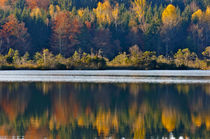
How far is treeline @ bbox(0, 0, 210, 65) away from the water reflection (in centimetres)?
4585

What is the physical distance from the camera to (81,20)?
246 feet

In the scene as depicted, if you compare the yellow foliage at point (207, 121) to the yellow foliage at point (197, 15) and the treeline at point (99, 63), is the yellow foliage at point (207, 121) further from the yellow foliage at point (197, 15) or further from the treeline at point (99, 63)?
the yellow foliage at point (197, 15)

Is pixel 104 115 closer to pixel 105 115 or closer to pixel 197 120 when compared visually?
pixel 105 115

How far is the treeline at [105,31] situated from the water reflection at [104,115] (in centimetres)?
4585

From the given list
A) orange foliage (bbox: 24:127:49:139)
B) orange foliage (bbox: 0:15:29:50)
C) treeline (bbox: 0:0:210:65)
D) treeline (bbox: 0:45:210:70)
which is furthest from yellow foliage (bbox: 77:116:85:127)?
orange foliage (bbox: 0:15:29:50)

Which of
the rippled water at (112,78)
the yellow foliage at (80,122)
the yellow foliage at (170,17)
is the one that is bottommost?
the rippled water at (112,78)

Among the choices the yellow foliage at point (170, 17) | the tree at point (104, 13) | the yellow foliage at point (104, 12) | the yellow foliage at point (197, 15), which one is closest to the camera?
the yellow foliage at point (170, 17)

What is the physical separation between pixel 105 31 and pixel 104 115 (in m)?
57.8

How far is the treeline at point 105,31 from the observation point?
67750mm

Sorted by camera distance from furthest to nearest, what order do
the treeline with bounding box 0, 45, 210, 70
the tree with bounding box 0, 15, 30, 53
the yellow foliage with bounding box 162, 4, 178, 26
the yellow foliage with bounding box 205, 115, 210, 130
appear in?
the yellow foliage with bounding box 162, 4, 178, 26 → the tree with bounding box 0, 15, 30, 53 → the treeline with bounding box 0, 45, 210, 70 → the yellow foliage with bounding box 205, 115, 210, 130

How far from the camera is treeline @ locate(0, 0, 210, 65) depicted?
67.8 metres

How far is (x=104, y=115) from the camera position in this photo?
15086 millimetres

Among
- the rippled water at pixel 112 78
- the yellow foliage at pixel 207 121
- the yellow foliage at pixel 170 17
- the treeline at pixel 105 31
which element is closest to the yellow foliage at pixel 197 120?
the yellow foliage at pixel 207 121

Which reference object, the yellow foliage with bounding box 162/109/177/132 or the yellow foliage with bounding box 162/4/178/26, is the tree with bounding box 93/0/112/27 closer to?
the yellow foliage with bounding box 162/4/178/26
